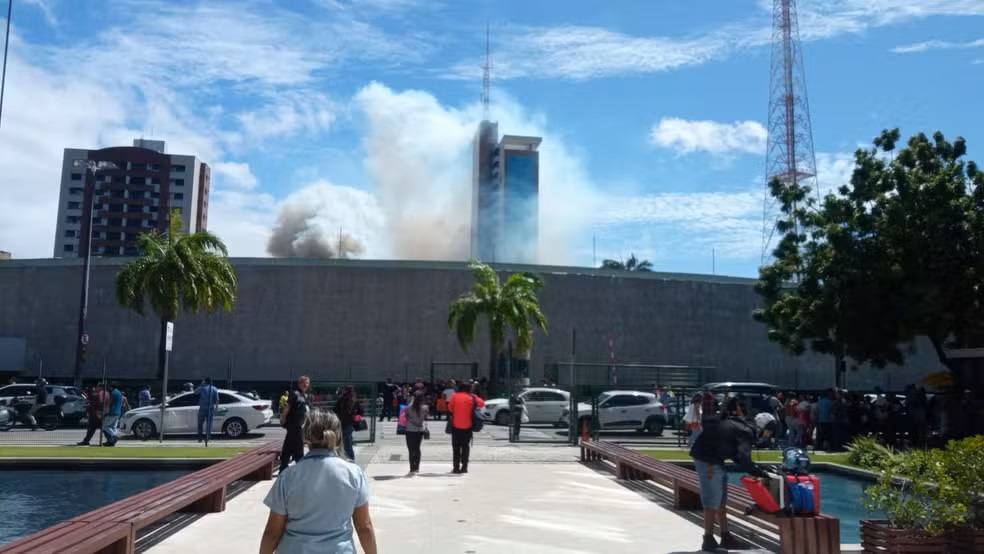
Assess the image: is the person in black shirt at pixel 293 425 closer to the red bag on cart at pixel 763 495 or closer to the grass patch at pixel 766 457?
the red bag on cart at pixel 763 495

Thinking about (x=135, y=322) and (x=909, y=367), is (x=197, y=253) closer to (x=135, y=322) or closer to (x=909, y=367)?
(x=135, y=322)

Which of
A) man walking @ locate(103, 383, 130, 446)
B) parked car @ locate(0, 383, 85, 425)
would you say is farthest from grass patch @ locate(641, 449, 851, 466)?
parked car @ locate(0, 383, 85, 425)

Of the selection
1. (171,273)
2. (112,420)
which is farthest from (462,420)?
(171,273)

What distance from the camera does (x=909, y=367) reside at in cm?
5666

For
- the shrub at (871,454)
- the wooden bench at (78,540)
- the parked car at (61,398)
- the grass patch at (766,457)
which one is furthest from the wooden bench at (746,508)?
the parked car at (61,398)

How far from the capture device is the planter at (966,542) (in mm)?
7527

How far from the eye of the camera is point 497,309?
43.7 metres

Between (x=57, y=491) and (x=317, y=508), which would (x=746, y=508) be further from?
(x=57, y=491)

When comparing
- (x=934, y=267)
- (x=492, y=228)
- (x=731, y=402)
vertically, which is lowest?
(x=731, y=402)

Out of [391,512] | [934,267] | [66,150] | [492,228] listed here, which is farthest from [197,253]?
[492,228]

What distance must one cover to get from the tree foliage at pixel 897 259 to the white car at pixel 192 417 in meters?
17.7

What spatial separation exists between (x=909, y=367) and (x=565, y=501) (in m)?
50.9

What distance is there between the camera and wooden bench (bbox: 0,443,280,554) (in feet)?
21.5

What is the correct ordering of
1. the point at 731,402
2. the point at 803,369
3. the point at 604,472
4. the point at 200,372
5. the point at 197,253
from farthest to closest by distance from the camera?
the point at 803,369 < the point at 200,372 < the point at 197,253 < the point at 604,472 < the point at 731,402
